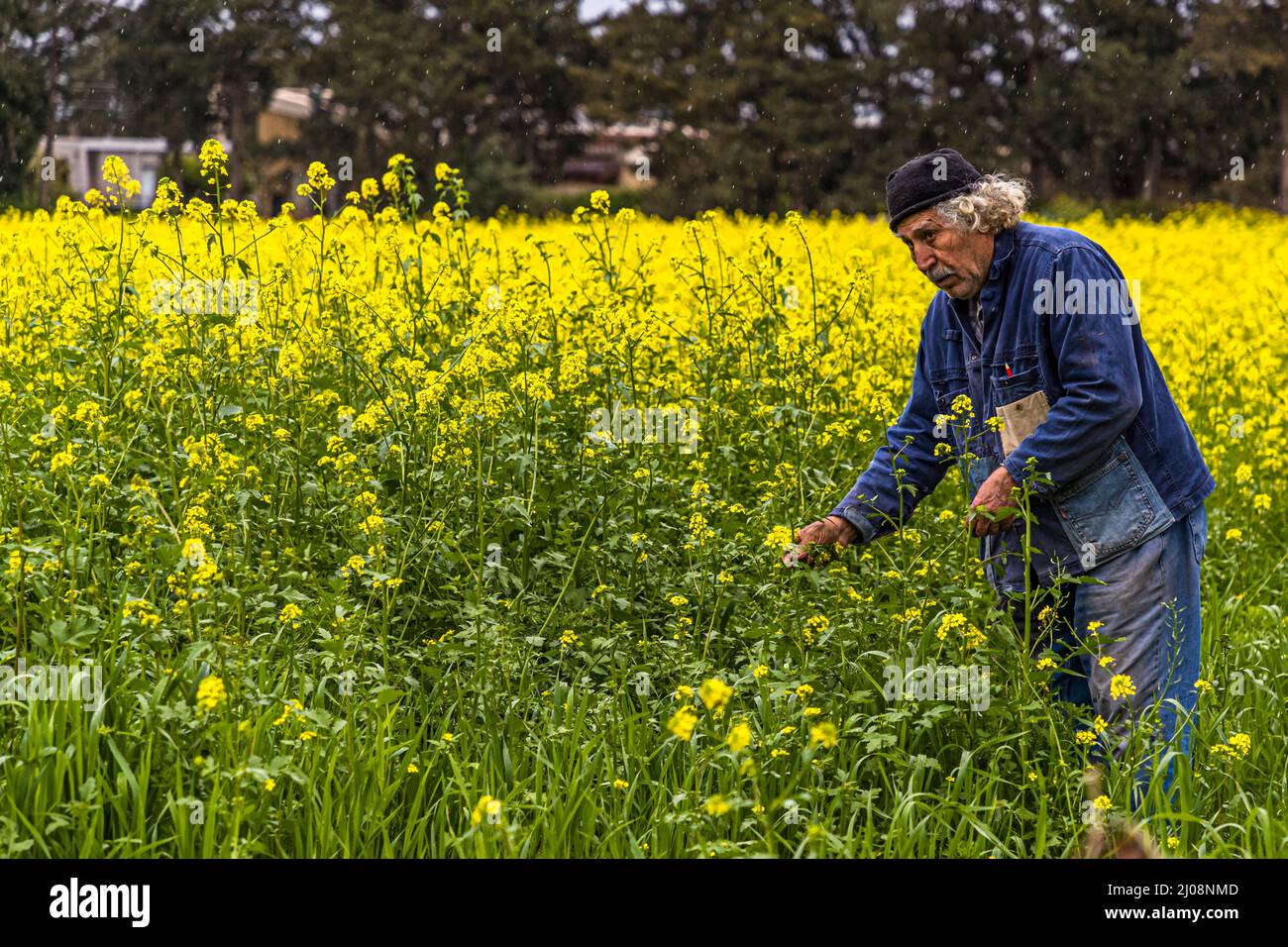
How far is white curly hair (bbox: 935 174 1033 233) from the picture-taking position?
3.74 m

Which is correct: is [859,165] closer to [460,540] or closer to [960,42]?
[960,42]

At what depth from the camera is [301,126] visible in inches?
1266

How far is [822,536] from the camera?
12.8 ft

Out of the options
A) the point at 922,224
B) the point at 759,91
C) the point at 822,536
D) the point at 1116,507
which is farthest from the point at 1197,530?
the point at 759,91

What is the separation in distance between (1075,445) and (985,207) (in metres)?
0.69

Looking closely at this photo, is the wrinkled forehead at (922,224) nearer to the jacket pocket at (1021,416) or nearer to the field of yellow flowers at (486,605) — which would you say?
the jacket pocket at (1021,416)

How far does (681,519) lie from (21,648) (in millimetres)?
1916

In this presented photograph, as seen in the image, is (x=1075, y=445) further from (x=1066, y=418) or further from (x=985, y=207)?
(x=985, y=207)

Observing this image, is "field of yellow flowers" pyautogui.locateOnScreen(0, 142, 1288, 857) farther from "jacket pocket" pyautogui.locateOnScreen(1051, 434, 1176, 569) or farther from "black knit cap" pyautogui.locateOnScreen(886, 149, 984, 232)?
"black knit cap" pyautogui.locateOnScreen(886, 149, 984, 232)

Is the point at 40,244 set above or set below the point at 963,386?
above


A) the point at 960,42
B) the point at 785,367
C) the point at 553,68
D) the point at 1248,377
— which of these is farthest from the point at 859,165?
the point at 785,367

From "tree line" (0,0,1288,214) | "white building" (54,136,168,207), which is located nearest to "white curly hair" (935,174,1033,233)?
"white building" (54,136,168,207)

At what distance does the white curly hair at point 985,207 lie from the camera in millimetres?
3736

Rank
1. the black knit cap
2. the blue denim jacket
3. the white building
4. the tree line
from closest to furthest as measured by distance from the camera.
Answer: the blue denim jacket
the black knit cap
the white building
the tree line
